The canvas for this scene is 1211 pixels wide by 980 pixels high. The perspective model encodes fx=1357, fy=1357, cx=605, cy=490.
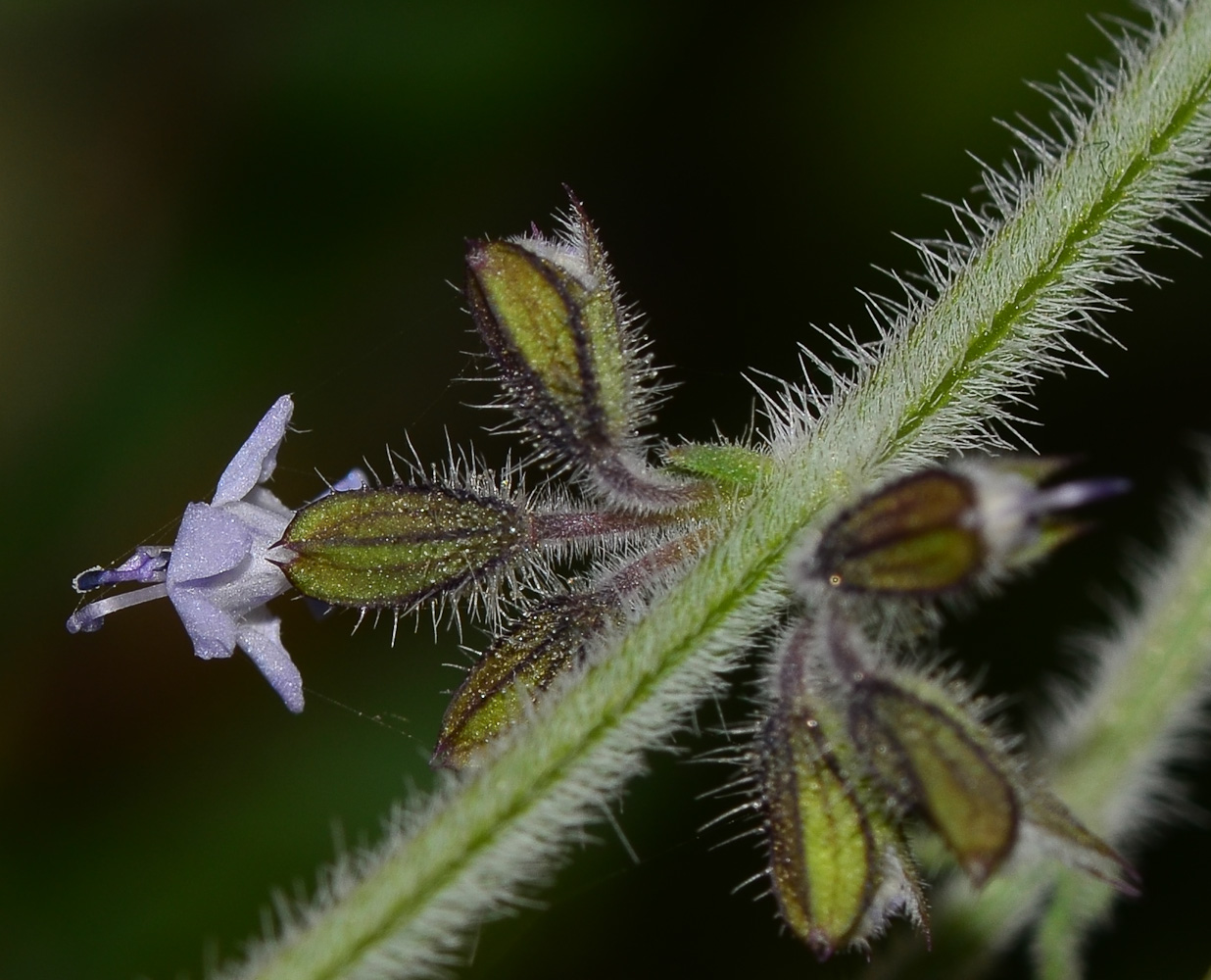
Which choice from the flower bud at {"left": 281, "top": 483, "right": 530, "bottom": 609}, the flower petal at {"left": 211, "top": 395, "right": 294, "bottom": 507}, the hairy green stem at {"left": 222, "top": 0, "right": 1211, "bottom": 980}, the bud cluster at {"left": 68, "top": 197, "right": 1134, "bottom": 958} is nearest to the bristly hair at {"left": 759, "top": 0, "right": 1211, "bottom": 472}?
the hairy green stem at {"left": 222, "top": 0, "right": 1211, "bottom": 980}

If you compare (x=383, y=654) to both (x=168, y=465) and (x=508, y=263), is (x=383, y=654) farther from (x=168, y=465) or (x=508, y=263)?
(x=508, y=263)

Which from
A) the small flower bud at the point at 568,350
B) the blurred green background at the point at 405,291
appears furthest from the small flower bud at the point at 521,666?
the blurred green background at the point at 405,291

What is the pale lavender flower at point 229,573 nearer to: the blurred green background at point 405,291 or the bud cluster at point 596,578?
the bud cluster at point 596,578

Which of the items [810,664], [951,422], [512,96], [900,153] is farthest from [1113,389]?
[810,664]

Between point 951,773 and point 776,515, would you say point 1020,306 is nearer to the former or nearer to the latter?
point 776,515

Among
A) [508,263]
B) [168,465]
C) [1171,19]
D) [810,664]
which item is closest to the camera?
[810,664]

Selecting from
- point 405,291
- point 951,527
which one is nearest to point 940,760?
point 951,527
